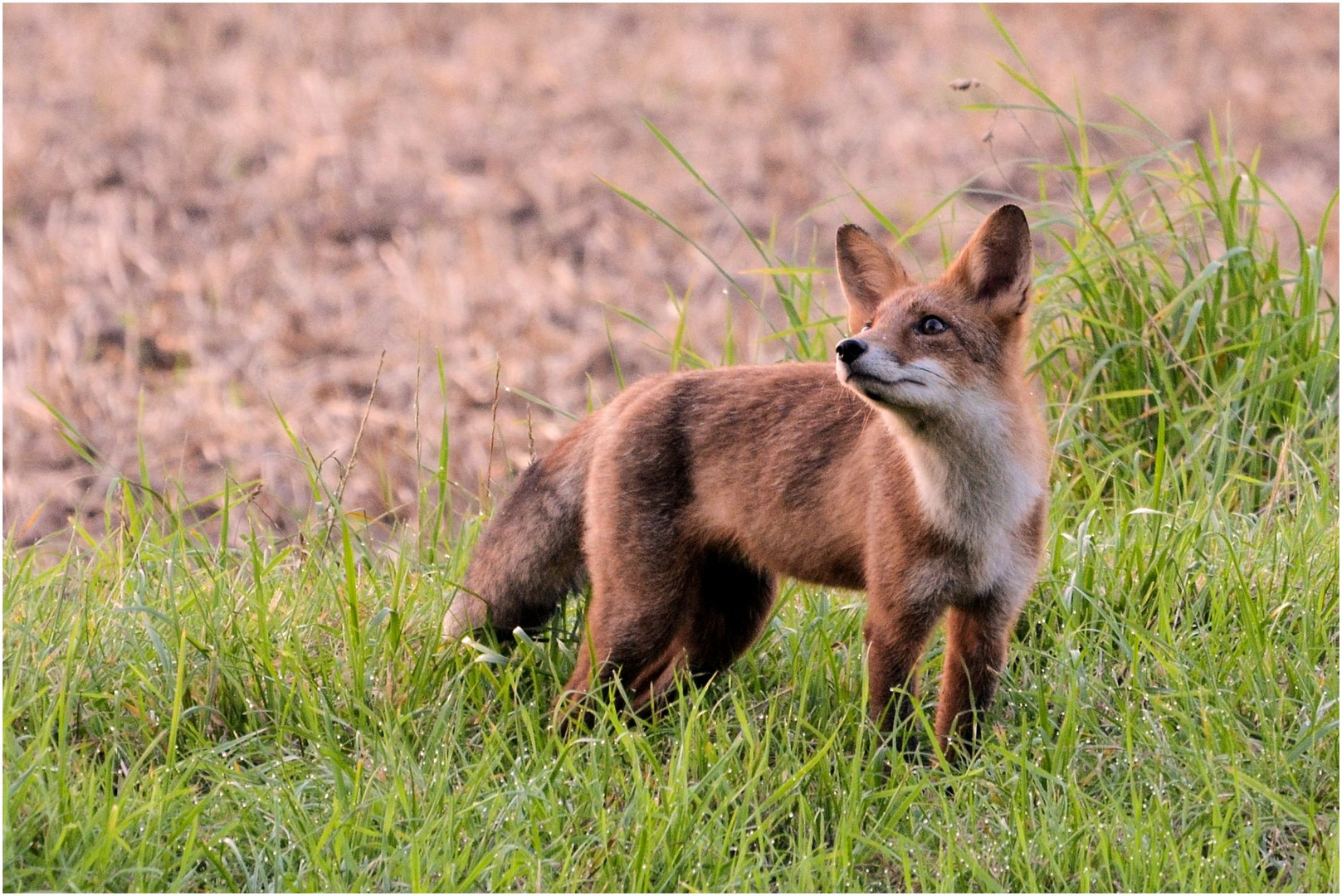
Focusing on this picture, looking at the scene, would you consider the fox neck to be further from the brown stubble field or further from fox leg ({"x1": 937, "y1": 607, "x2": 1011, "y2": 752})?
the brown stubble field

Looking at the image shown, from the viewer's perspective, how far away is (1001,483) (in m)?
4.16

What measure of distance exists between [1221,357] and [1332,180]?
20.4 ft

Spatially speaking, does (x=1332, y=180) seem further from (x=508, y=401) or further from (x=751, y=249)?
(x=508, y=401)

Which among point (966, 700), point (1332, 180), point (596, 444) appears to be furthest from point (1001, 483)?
point (1332, 180)

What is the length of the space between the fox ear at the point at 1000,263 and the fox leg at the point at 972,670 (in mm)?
913

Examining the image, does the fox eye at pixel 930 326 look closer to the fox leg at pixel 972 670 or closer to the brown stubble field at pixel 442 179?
the fox leg at pixel 972 670

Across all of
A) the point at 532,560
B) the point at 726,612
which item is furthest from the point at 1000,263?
the point at 532,560

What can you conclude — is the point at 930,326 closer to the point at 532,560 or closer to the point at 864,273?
the point at 864,273

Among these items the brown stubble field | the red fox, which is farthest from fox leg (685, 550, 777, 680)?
the brown stubble field

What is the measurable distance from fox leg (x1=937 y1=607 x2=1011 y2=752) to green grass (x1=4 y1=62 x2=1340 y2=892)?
0.13 m

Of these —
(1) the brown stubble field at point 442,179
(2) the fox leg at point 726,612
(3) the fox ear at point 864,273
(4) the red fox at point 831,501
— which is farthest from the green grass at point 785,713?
(1) the brown stubble field at point 442,179

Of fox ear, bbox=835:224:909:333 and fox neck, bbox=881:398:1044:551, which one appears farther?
fox ear, bbox=835:224:909:333

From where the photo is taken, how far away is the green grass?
357cm

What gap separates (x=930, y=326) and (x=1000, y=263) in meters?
0.33
